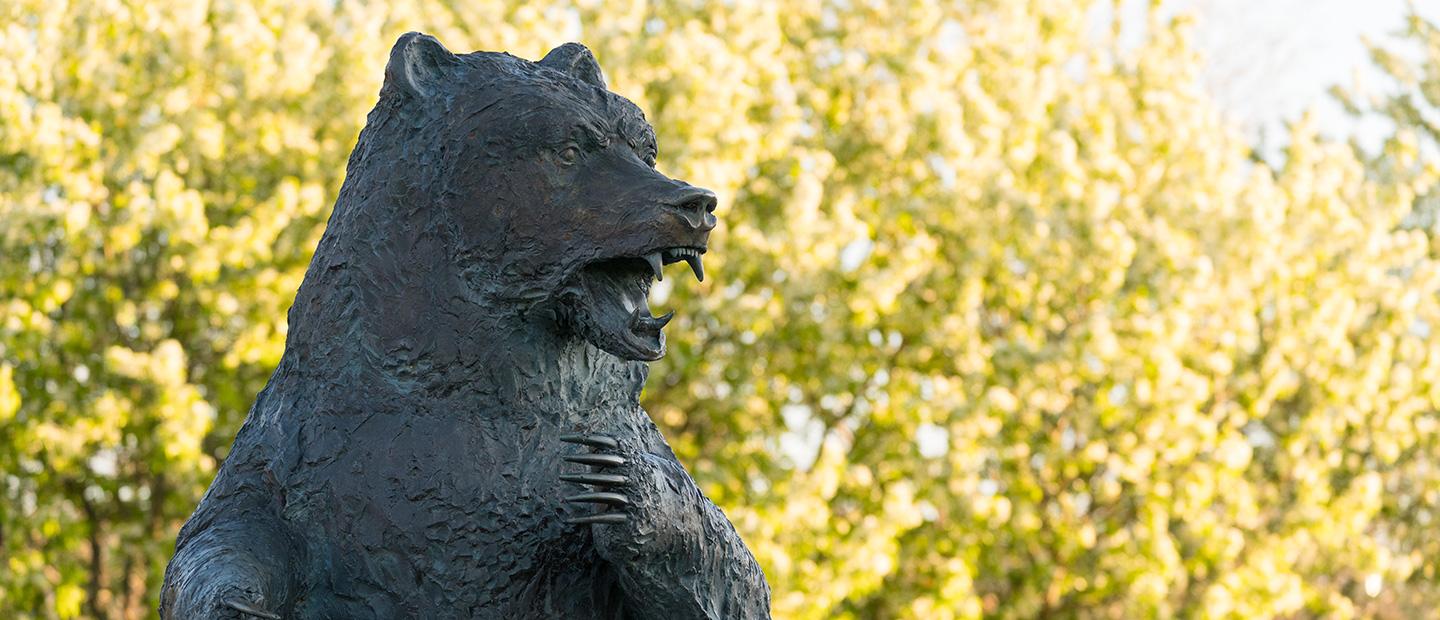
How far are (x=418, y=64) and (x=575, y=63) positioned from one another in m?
0.29

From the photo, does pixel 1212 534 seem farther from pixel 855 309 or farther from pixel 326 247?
pixel 326 247

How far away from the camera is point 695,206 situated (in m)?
2.88

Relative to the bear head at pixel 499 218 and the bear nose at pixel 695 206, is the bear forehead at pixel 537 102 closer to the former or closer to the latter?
the bear head at pixel 499 218

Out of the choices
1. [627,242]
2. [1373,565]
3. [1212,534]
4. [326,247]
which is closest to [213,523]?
[326,247]

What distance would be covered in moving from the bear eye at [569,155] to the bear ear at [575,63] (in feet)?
0.69

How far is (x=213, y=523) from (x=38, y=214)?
8.26 meters

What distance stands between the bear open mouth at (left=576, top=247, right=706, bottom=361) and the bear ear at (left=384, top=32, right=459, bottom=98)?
0.46 meters

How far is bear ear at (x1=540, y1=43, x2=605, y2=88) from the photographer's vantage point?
3162 millimetres

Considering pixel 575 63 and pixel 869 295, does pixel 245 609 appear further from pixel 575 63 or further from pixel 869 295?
pixel 869 295

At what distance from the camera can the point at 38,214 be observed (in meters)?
10.5

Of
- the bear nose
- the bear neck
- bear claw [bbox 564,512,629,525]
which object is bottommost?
bear claw [bbox 564,512,629,525]

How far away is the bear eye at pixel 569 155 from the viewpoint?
2.97 m

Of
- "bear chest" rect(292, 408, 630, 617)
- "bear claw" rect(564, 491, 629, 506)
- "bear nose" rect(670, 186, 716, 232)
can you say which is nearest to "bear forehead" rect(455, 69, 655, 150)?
"bear nose" rect(670, 186, 716, 232)

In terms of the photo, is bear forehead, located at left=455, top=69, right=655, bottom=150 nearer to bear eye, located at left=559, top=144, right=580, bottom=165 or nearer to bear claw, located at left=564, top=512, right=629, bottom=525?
bear eye, located at left=559, top=144, right=580, bottom=165
